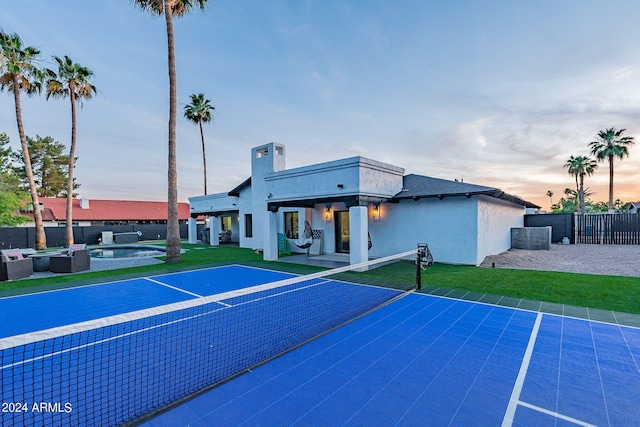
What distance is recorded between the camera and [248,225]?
73.5 ft

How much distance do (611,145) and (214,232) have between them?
1781 inches

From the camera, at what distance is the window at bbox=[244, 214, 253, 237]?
22.2 m

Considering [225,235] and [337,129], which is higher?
[337,129]

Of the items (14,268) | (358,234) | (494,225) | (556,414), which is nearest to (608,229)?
(494,225)

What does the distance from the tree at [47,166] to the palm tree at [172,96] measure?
3822 cm

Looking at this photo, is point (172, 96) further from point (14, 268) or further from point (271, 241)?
point (14, 268)

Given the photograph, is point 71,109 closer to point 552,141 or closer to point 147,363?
point 147,363

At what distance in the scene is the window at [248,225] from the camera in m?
22.2

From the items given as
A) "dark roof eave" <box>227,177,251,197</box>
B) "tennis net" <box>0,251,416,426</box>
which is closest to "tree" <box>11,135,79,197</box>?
"dark roof eave" <box>227,177,251,197</box>

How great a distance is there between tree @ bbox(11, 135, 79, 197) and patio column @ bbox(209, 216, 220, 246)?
32192 millimetres

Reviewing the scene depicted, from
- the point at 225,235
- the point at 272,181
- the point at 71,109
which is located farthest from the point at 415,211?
the point at 71,109

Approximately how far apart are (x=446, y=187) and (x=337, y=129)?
881 cm

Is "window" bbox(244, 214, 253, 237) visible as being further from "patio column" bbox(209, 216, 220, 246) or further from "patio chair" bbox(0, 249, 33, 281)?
"patio chair" bbox(0, 249, 33, 281)

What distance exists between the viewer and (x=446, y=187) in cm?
1289
